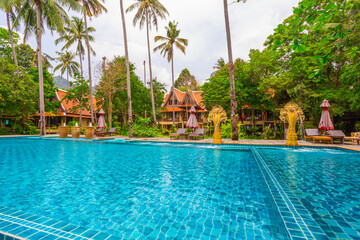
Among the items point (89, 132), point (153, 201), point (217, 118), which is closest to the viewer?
point (153, 201)

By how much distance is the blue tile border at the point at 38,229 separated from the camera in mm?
1930

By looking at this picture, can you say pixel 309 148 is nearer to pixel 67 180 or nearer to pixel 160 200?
pixel 160 200

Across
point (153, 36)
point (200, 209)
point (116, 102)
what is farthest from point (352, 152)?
point (153, 36)

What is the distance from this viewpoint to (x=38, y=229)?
2.10m

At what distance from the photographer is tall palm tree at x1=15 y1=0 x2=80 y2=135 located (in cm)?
1671

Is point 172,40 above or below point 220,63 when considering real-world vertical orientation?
below

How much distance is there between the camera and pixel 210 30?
17078 millimetres

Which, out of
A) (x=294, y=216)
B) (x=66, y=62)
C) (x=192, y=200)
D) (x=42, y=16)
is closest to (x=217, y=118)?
(x=192, y=200)

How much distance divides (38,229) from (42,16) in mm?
23145

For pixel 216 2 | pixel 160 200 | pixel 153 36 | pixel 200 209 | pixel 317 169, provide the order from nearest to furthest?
pixel 200 209 < pixel 160 200 < pixel 317 169 < pixel 216 2 < pixel 153 36

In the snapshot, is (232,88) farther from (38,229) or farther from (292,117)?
(38,229)

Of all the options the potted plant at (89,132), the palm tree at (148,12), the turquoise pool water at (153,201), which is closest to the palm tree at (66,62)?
the palm tree at (148,12)

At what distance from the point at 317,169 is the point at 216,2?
1262 cm

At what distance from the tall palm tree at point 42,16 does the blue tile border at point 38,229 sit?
18663 millimetres
